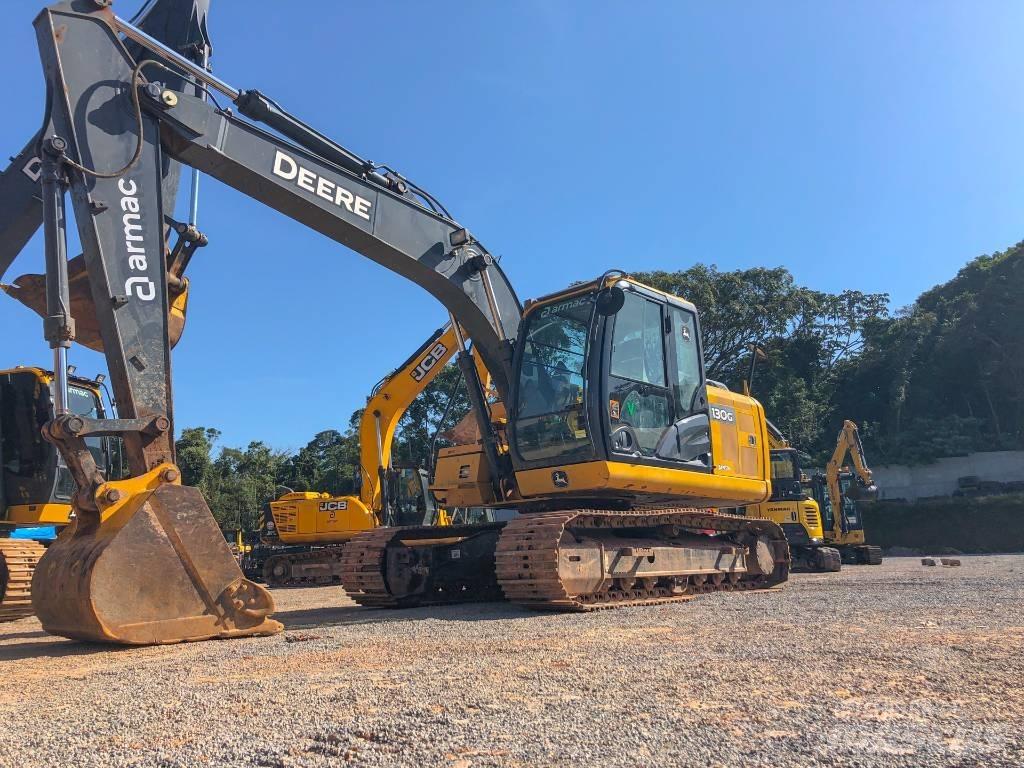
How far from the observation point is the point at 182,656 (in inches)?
199

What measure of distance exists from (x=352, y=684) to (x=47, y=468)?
8995 millimetres

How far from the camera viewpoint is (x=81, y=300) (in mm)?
7238

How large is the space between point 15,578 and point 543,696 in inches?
290

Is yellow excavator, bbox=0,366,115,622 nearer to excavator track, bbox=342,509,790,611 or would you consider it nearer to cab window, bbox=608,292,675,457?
excavator track, bbox=342,509,790,611

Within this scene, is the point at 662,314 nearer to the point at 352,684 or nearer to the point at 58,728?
the point at 352,684

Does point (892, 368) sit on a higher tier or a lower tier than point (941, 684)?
higher

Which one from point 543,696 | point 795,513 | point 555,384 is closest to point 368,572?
point 555,384

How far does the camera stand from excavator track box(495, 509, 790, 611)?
7.30 metres

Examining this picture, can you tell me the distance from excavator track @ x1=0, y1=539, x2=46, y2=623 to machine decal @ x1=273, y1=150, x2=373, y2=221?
483cm

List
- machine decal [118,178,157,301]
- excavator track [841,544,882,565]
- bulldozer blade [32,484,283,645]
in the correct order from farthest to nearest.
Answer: excavator track [841,544,882,565], machine decal [118,178,157,301], bulldozer blade [32,484,283,645]

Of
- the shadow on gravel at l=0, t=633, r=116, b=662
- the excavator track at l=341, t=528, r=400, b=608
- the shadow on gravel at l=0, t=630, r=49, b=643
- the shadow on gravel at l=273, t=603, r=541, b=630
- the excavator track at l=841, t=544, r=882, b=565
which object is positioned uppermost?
the excavator track at l=341, t=528, r=400, b=608

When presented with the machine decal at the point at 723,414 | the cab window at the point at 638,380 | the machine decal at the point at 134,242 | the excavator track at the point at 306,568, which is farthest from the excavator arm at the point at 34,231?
the excavator track at the point at 306,568

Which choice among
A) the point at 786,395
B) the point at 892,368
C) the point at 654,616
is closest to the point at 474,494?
the point at 654,616

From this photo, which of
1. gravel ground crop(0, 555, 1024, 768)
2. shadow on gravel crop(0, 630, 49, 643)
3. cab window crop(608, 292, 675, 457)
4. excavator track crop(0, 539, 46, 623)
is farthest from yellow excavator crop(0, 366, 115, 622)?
cab window crop(608, 292, 675, 457)
